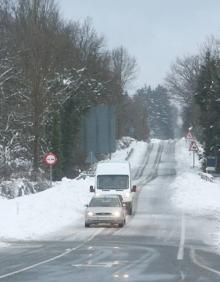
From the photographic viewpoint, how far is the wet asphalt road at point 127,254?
16.9 metres

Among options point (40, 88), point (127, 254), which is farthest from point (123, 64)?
point (127, 254)

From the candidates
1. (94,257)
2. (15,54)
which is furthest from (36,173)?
(94,257)

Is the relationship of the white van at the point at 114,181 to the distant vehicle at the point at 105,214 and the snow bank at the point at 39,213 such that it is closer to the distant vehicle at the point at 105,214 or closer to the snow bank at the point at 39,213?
the snow bank at the point at 39,213

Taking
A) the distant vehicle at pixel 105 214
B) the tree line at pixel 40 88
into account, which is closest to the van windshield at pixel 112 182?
the distant vehicle at pixel 105 214

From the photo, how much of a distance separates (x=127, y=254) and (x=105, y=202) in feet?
47.1

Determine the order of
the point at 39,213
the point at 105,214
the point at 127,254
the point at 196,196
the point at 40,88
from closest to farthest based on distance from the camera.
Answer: the point at 127,254
the point at 105,214
the point at 39,213
the point at 196,196
the point at 40,88

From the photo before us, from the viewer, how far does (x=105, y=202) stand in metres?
36.7

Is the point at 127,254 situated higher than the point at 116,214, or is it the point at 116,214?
the point at 116,214

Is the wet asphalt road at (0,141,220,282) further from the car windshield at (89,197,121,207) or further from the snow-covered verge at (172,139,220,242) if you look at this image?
the snow-covered verge at (172,139,220,242)

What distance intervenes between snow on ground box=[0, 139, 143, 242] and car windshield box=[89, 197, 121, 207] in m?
1.48

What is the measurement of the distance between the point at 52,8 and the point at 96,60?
44.9ft

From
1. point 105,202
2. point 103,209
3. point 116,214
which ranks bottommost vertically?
point 116,214

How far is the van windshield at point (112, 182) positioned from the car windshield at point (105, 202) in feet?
23.9

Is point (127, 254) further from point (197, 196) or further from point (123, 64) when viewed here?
point (123, 64)
